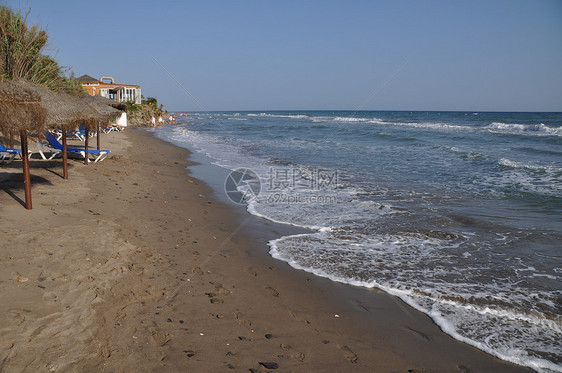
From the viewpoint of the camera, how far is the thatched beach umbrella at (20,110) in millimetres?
5199

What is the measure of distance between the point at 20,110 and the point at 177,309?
13.6ft

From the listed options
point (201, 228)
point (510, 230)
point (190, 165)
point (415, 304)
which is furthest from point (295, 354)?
point (190, 165)

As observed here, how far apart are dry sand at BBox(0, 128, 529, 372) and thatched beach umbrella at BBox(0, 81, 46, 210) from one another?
54.2 inches

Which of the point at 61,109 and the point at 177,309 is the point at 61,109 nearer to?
the point at 61,109

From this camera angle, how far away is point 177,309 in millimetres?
3650

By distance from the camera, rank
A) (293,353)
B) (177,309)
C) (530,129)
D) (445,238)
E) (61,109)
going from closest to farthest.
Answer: (293,353), (177,309), (445,238), (61,109), (530,129)

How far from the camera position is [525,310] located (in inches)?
157

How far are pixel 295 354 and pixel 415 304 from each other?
176cm

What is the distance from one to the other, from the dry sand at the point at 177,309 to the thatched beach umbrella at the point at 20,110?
4.51ft

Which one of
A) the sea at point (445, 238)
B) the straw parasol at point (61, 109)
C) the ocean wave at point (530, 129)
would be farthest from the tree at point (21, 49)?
the ocean wave at point (530, 129)

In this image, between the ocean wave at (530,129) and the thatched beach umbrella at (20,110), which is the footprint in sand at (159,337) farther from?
the ocean wave at (530,129)

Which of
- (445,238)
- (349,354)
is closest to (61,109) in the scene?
(349,354)

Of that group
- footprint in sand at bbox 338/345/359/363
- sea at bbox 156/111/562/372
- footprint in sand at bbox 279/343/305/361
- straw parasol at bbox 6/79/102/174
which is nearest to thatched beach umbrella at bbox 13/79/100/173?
straw parasol at bbox 6/79/102/174

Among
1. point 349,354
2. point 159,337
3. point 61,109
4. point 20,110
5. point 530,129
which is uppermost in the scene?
point 530,129
